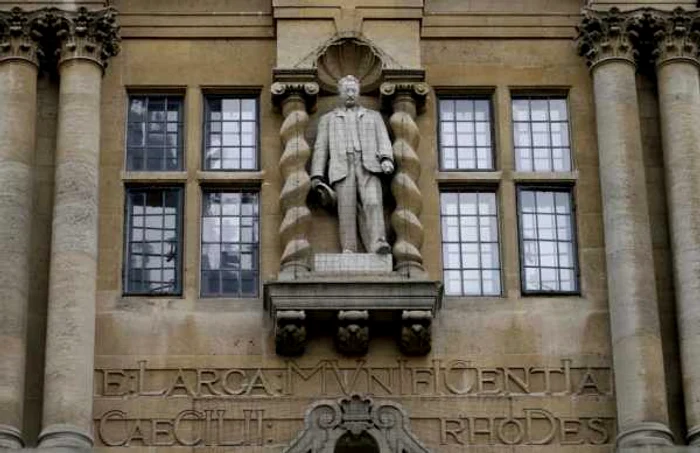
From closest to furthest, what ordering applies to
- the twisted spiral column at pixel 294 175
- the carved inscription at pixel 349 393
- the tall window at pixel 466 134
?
the carved inscription at pixel 349 393, the twisted spiral column at pixel 294 175, the tall window at pixel 466 134

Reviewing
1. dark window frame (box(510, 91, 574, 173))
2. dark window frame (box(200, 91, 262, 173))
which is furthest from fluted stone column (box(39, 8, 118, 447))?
dark window frame (box(510, 91, 574, 173))

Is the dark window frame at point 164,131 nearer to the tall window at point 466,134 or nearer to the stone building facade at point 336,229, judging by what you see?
the stone building facade at point 336,229

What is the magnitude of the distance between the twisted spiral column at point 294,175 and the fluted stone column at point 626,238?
3.74 metres

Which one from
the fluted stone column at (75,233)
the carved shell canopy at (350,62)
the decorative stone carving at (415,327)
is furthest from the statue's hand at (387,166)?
the fluted stone column at (75,233)

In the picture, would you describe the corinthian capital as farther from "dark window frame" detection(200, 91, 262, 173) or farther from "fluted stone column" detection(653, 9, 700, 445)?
"fluted stone column" detection(653, 9, 700, 445)

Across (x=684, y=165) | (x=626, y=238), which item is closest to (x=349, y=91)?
(x=626, y=238)

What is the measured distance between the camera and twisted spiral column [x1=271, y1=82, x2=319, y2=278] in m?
32.8

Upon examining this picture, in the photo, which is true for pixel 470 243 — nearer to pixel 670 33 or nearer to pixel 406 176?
pixel 406 176

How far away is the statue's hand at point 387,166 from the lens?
109 feet

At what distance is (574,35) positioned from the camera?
3466cm

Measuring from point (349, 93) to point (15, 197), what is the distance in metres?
4.53

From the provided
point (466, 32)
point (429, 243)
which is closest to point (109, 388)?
point (429, 243)

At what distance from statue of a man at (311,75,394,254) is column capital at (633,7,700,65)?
3.65 metres

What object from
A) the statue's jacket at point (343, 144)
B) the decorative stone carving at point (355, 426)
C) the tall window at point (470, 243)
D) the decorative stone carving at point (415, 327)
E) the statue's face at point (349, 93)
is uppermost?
the statue's face at point (349, 93)
